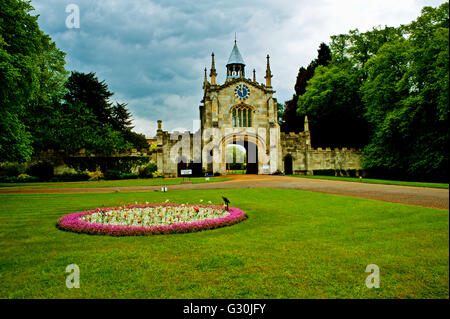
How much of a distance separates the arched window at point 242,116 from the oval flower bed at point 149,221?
31.1 m

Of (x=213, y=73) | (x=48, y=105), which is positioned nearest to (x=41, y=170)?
(x=48, y=105)

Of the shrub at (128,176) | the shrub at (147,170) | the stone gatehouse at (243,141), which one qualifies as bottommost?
the shrub at (128,176)

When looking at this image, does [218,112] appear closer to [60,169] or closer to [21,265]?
[60,169]

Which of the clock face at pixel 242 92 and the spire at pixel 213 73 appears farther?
the clock face at pixel 242 92

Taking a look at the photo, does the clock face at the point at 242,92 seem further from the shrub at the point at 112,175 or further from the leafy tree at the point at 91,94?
the leafy tree at the point at 91,94

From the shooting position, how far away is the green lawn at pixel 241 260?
13.8 ft

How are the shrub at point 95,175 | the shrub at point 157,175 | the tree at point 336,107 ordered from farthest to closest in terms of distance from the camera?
the tree at point 336,107, the shrub at point 157,175, the shrub at point 95,175

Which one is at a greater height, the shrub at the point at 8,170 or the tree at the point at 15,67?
the tree at the point at 15,67

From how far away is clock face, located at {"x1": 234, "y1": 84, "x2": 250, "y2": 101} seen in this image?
4147 centimetres

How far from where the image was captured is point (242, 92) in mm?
41531

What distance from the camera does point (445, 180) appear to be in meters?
1.53

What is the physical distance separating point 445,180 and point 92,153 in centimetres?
4252

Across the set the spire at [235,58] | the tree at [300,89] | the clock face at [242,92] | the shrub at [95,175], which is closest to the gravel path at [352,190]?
the shrub at [95,175]
